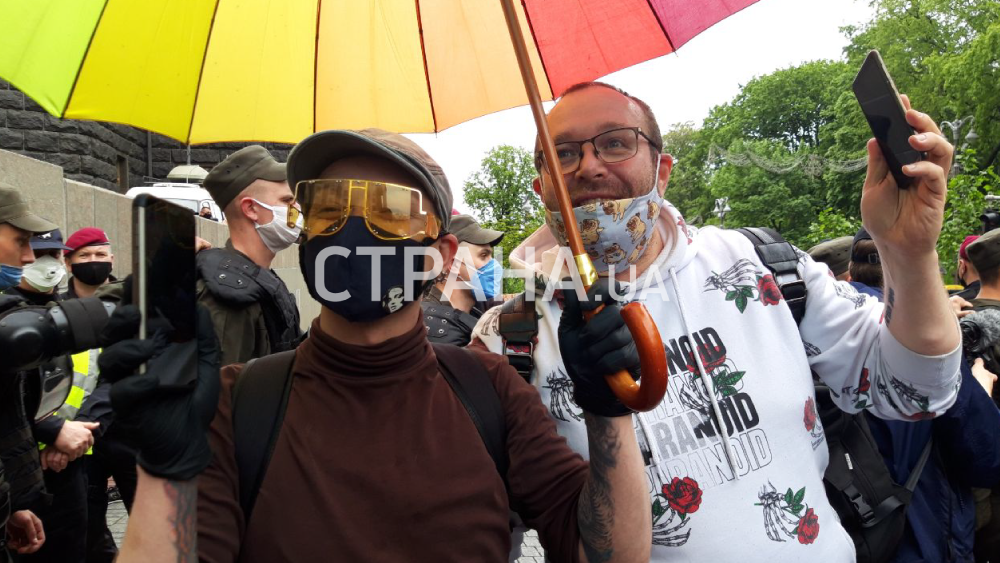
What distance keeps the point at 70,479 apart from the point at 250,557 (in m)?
2.85

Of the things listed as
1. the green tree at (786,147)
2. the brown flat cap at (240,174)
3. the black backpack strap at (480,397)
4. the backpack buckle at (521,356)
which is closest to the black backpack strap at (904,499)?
the backpack buckle at (521,356)

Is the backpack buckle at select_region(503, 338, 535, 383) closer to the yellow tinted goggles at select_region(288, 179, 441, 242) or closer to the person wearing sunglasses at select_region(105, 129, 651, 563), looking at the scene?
the person wearing sunglasses at select_region(105, 129, 651, 563)

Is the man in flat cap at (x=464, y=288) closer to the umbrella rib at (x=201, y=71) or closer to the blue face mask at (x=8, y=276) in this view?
the umbrella rib at (x=201, y=71)

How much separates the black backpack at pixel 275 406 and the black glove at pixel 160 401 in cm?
19

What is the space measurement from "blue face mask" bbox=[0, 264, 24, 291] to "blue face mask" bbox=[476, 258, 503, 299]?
133 inches

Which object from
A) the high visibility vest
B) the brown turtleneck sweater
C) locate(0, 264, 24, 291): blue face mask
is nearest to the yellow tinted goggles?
the brown turtleneck sweater

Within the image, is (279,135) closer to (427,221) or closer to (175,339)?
(427,221)

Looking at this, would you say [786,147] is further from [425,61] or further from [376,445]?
[376,445]

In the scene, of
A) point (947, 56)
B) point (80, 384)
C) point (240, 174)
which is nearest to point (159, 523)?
point (240, 174)

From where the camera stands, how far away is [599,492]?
1751 mm

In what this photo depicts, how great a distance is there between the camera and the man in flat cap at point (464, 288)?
156 inches

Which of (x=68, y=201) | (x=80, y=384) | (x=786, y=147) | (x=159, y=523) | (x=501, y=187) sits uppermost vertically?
(x=786, y=147)

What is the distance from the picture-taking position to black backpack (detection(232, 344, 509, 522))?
1728 mm

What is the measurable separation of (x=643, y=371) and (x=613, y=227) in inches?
30.4
